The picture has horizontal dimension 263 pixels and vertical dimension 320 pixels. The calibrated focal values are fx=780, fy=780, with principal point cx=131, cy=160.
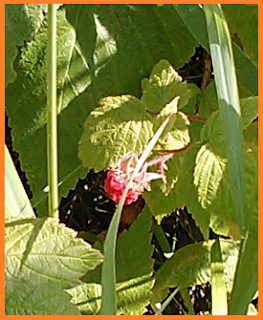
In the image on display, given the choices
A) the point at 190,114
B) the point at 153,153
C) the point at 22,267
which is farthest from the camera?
the point at 190,114

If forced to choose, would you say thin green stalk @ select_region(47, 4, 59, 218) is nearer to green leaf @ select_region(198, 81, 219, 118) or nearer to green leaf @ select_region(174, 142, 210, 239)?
green leaf @ select_region(174, 142, 210, 239)

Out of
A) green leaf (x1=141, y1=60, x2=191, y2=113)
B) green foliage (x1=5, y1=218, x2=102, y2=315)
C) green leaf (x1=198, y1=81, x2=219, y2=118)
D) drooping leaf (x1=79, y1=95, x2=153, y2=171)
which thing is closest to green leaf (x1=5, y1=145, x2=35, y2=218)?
green foliage (x1=5, y1=218, x2=102, y2=315)

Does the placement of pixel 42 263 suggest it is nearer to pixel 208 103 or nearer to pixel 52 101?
pixel 52 101

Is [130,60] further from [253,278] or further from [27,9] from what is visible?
[253,278]

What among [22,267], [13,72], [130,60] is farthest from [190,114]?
[22,267]

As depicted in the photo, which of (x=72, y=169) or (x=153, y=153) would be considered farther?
(x=72, y=169)

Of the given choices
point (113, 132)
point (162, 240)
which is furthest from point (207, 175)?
point (162, 240)

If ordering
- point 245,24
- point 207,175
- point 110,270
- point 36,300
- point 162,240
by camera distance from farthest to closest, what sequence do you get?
1. point 162,240
2. point 245,24
3. point 207,175
4. point 36,300
5. point 110,270
